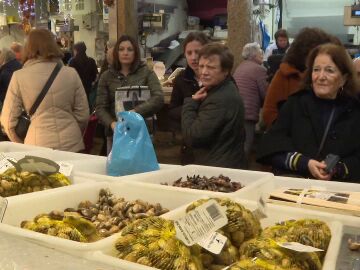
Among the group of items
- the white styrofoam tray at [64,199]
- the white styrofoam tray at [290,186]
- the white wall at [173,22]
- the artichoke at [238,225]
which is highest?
the white wall at [173,22]

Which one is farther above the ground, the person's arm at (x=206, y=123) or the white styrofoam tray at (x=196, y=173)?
the person's arm at (x=206, y=123)

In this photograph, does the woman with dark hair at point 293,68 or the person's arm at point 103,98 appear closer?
the woman with dark hair at point 293,68

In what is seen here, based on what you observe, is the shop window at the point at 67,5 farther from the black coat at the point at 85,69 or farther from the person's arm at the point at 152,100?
the person's arm at the point at 152,100

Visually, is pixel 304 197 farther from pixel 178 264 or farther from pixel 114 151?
pixel 114 151

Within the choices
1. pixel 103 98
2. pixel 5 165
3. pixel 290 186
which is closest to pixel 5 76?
pixel 103 98

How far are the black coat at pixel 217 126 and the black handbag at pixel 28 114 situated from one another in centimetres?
108

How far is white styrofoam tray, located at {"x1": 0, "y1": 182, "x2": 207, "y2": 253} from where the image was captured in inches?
53.5

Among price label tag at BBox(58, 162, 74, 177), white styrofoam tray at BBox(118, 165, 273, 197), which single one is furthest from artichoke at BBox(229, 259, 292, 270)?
price label tag at BBox(58, 162, 74, 177)

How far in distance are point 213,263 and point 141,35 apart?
9887mm

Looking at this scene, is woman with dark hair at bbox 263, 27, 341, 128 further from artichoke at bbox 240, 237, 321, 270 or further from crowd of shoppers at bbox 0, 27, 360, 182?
artichoke at bbox 240, 237, 321, 270

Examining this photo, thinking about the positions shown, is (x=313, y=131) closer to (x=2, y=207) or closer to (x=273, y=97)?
(x=273, y=97)

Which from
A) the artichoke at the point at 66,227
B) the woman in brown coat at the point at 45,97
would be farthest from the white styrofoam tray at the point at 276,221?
the woman in brown coat at the point at 45,97

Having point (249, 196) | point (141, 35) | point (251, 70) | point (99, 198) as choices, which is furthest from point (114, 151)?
point (141, 35)

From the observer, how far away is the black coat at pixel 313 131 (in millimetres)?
2475
